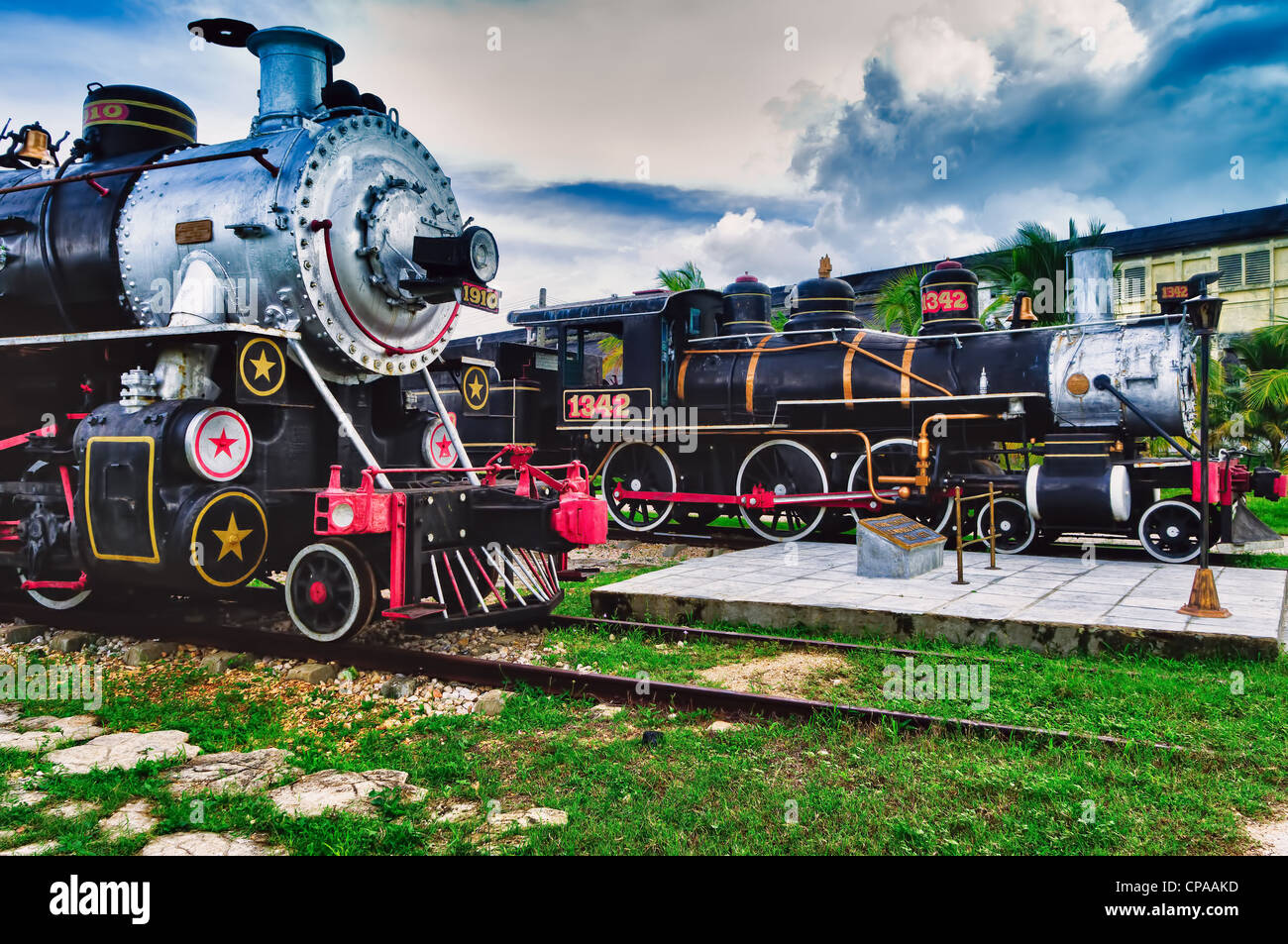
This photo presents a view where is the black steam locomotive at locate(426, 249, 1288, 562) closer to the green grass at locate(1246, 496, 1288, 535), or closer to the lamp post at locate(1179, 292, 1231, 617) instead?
the lamp post at locate(1179, 292, 1231, 617)

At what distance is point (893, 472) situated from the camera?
33.6 feet

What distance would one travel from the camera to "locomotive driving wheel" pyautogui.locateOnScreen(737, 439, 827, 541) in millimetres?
10641

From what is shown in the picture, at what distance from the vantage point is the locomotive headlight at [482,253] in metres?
5.65

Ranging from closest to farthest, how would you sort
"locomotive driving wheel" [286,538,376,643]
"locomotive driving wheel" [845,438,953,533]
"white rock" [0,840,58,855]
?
1. "white rock" [0,840,58,855]
2. "locomotive driving wheel" [286,538,376,643]
3. "locomotive driving wheel" [845,438,953,533]

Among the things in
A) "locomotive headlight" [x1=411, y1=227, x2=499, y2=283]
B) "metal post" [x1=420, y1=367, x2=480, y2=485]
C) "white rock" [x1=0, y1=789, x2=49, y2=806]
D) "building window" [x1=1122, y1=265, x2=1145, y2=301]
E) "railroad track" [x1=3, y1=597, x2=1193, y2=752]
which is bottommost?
"white rock" [x1=0, y1=789, x2=49, y2=806]

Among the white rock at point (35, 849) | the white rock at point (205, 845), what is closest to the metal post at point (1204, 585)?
the white rock at point (205, 845)

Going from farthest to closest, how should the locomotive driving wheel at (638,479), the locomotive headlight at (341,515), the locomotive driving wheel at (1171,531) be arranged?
the locomotive driving wheel at (638,479)
the locomotive driving wheel at (1171,531)
the locomotive headlight at (341,515)

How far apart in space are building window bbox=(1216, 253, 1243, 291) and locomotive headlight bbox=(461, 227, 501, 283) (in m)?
23.1

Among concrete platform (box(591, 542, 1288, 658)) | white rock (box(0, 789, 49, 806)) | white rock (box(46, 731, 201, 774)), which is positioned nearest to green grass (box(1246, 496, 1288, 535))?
concrete platform (box(591, 542, 1288, 658))

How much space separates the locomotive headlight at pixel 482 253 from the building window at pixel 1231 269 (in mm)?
23064

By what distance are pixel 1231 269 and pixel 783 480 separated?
61.4 ft

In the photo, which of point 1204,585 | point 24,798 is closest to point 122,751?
point 24,798

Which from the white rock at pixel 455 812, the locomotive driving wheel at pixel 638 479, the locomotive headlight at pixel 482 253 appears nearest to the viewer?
the white rock at pixel 455 812

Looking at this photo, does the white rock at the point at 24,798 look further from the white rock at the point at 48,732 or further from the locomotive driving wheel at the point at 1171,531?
the locomotive driving wheel at the point at 1171,531
